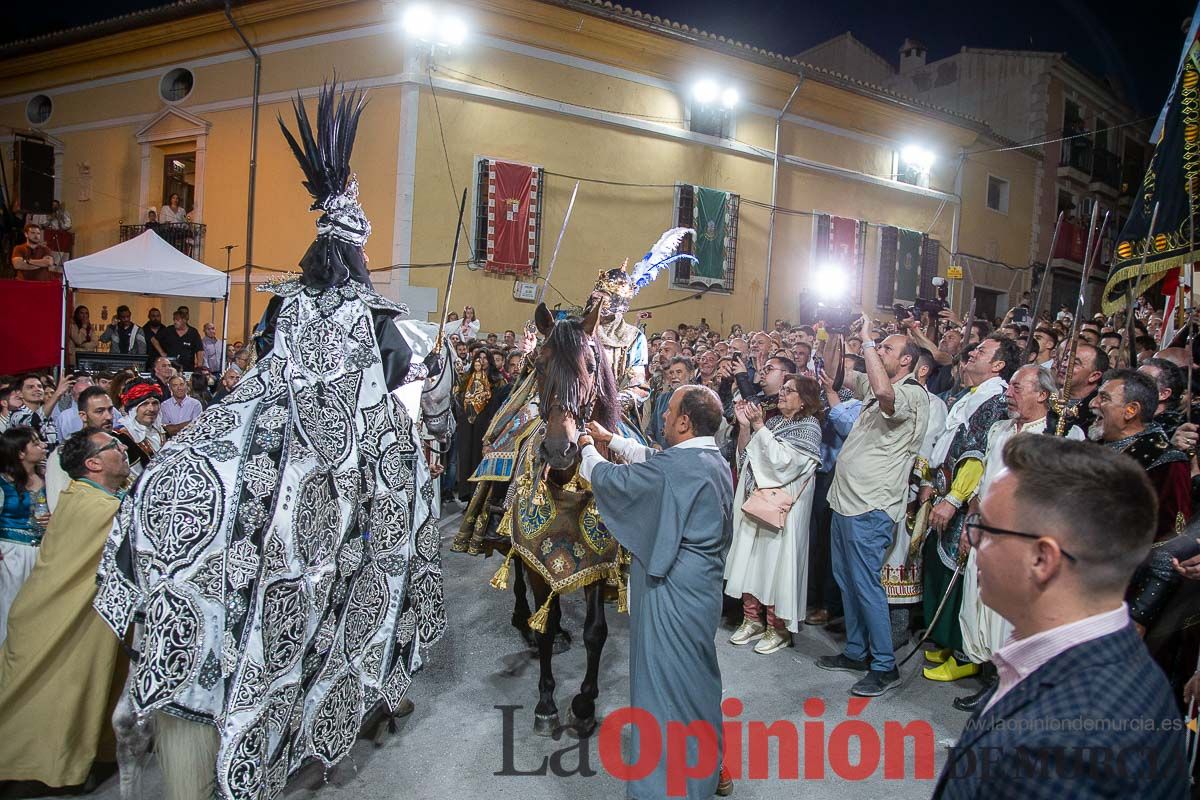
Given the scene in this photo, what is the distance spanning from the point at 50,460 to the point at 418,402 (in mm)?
1925

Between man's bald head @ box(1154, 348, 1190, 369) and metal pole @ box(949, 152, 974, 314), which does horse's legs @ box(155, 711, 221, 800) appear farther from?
metal pole @ box(949, 152, 974, 314)

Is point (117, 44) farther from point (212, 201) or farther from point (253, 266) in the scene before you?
point (253, 266)

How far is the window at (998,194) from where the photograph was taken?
78.7ft

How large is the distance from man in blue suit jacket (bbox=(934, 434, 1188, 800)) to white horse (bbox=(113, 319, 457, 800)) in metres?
2.81

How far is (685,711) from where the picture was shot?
11.3ft

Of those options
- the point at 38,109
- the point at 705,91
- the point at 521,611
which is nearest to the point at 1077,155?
the point at 705,91

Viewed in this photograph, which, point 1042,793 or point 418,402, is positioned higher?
point 418,402

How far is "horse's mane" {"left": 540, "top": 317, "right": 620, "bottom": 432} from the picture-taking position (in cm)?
426

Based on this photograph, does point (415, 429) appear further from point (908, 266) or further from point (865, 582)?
point (908, 266)

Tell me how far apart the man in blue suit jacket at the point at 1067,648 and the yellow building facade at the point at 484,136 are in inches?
547

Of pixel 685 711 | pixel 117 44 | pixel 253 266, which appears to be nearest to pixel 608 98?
pixel 253 266

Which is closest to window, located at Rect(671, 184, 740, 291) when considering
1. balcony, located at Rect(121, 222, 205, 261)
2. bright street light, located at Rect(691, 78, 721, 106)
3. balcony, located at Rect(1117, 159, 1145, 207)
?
bright street light, located at Rect(691, 78, 721, 106)

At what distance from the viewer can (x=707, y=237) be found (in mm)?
18000

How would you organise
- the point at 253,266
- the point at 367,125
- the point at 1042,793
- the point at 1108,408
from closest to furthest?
the point at 1042,793
the point at 1108,408
the point at 367,125
the point at 253,266
